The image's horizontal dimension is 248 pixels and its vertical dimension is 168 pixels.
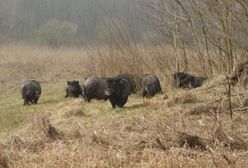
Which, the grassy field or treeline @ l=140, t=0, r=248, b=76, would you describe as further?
treeline @ l=140, t=0, r=248, b=76

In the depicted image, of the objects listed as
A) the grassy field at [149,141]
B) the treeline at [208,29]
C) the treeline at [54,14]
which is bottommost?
the grassy field at [149,141]

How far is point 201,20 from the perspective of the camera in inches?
474

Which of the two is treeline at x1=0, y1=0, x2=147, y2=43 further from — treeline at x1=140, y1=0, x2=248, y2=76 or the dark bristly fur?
treeline at x1=140, y1=0, x2=248, y2=76

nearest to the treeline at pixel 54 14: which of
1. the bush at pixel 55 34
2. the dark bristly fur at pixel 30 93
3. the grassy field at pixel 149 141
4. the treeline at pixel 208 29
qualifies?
the bush at pixel 55 34

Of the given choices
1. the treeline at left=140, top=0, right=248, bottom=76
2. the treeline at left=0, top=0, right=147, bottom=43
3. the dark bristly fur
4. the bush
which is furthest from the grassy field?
the treeline at left=0, top=0, right=147, bottom=43

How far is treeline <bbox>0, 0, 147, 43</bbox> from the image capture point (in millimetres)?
91312

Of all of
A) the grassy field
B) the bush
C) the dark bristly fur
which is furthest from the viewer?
the bush

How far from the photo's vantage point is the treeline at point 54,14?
9131cm

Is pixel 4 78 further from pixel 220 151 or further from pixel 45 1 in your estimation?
pixel 45 1

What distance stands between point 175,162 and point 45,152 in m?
1.99

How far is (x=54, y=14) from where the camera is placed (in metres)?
113

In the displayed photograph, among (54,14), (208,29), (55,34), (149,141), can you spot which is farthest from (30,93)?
(54,14)

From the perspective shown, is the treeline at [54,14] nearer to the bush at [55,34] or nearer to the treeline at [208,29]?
the bush at [55,34]

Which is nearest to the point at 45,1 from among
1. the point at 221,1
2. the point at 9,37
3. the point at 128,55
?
the point at 9,37
